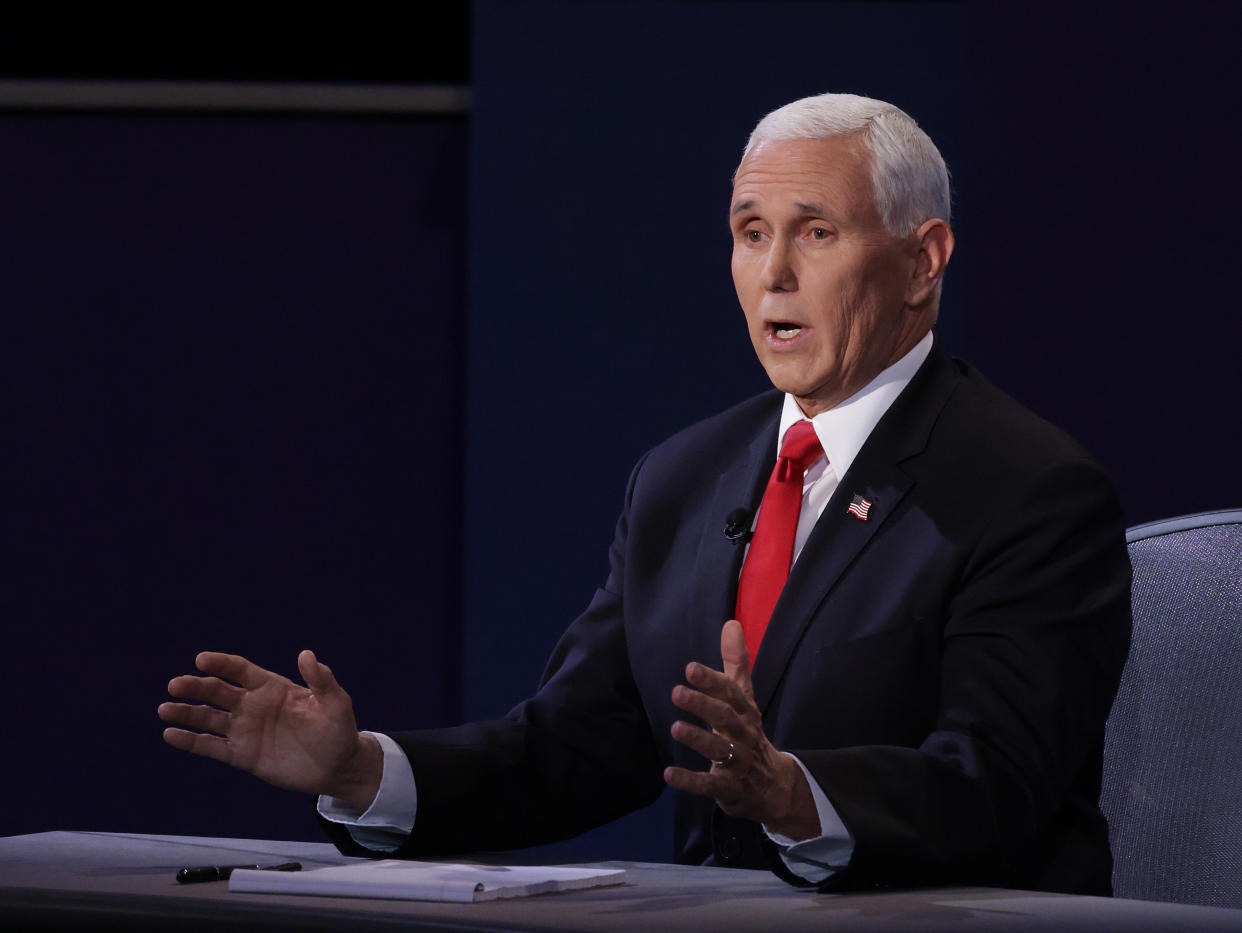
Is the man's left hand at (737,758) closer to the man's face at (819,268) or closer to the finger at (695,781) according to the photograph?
→ the finger at (695,781)

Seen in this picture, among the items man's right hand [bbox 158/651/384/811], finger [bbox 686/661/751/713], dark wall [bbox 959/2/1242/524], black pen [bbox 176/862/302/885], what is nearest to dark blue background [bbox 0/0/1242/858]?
dark wall [bbox 959/2/1242/524]

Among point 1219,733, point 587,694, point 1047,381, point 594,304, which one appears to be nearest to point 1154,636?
point 1219,733

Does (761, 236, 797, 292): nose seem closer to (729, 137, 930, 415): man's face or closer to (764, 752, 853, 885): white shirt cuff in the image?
(729, 137, 930, 415): man's face

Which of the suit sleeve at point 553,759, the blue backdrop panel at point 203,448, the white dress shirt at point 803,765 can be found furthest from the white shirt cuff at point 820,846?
the blue backdrop panel at point 203,448

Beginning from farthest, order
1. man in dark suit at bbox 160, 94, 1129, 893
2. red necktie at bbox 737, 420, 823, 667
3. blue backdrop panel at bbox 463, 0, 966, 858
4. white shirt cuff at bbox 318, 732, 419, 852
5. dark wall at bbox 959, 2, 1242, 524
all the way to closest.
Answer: blue backdrop panel at bbox 463, 0, 966, 858 < dark wall at bbox 959, 2, 1242, 524 < red necktie at bbox 737, 420, 823, 667 < white shirt cuff at bbox 318, 732, 419, 852 < man in dark suit at bbox 160, 94, 1129, 893

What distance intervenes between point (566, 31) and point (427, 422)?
771 mm

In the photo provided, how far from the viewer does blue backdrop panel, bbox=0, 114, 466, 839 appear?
114 inches

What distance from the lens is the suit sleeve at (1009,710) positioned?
123 cm

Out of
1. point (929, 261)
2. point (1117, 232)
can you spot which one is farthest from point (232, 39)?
point (929, 261)

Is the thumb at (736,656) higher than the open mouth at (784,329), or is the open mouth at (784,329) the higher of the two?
the open mouth at (784,329)

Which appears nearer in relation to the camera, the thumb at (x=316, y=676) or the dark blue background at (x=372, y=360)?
the thumb at (x=316, y=676)

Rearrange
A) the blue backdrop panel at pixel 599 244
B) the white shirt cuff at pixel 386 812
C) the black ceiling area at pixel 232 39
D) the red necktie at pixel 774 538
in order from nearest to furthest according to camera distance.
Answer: the white shirt cuff at pixel 386 812
the red necktie at pixel 774 538
the blue backdrop panel at pixel 599 244
the black ceiling area at pixel 232 39

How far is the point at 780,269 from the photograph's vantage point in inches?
66.5

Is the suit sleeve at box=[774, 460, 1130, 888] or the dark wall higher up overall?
the dark wall
